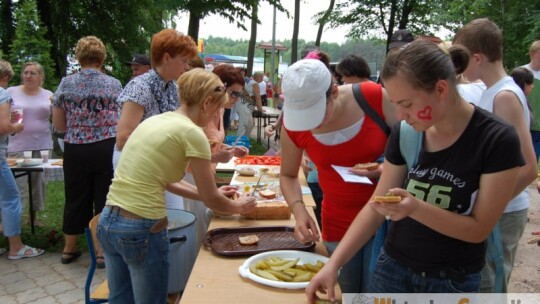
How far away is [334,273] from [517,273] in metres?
3.13

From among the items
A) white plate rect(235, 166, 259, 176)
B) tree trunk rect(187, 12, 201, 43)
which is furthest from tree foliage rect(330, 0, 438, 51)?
white plate rect(235, 166, 259, 176)

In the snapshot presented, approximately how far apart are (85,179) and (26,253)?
41.8 inches

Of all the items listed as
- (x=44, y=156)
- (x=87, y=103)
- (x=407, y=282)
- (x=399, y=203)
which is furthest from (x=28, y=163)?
(x=399, y=203)

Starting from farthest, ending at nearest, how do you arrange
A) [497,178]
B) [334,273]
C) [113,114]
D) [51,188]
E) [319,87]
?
[51,188]
[113,114]
[319,87]
[334,273]
[497,178]

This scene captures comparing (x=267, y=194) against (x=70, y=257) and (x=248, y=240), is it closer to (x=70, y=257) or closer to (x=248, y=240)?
(x=248, y=240)

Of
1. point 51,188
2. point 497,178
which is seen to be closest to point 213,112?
point 497,178

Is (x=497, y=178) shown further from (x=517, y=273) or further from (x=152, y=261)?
(x=517, y=273)

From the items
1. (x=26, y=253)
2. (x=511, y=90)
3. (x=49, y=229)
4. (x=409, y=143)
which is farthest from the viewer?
(x=49, y=229)

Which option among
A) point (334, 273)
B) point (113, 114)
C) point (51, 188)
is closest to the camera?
point (334, 273)

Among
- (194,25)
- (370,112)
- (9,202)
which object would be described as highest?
(194,25)

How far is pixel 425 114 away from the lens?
121cm

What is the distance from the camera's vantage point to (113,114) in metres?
3.73

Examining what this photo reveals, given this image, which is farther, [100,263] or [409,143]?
[100,263]

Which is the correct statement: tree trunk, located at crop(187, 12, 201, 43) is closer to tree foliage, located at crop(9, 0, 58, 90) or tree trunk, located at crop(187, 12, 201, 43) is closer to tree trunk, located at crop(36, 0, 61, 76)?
tree trunk, located at crop(36, 0, 61, 76)
